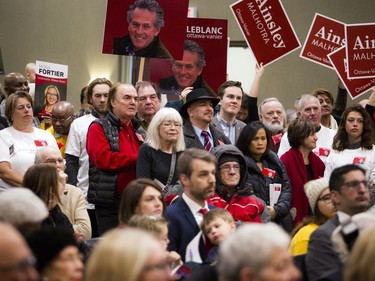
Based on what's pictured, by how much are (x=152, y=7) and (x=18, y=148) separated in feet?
6.44

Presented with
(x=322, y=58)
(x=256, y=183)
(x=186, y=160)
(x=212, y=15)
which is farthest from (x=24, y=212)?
(x=212, y=15)

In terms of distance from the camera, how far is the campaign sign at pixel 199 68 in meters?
7.88

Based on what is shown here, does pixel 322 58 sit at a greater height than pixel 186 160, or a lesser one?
greater

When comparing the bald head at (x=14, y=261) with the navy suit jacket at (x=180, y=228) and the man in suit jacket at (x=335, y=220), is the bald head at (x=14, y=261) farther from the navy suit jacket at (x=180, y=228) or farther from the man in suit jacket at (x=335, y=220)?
the navy suit jacket at (x=180, y=228)

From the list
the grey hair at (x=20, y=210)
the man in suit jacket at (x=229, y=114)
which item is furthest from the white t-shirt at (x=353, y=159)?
the grey hair at (x=20, y=210)

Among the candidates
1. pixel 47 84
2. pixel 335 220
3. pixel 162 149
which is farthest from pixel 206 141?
pixel 47 84

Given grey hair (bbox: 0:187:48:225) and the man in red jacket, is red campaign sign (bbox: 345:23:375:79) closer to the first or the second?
the man in red jacket

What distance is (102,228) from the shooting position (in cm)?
620

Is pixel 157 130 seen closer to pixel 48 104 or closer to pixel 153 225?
pixel 153 225

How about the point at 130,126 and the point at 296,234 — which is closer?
the point at 296,234

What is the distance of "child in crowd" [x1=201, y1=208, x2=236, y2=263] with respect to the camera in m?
4.79

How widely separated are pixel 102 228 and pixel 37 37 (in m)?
8.59

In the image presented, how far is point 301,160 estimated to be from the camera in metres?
7.11

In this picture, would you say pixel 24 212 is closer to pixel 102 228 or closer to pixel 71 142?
pixel 102 228
